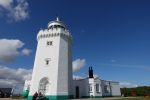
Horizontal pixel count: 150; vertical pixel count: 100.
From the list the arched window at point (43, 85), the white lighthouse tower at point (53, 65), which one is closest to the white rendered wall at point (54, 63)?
the white lighthouse tower at point (53, 65)

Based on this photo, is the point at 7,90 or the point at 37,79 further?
the point at 7,90

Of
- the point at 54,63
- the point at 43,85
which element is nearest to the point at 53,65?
the point at 54,63

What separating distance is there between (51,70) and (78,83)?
396 inches

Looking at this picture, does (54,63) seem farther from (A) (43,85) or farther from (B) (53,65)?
(A) (43,85)

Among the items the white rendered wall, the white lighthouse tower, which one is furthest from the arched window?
the white rendered wall

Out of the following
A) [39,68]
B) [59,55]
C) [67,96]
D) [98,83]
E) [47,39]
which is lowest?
[67,96]

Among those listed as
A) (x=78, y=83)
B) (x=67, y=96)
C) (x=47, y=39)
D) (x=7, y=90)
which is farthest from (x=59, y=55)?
(x=7, y=90)

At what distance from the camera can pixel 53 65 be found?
1224 inches

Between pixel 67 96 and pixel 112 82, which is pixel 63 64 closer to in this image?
pixel 67 96

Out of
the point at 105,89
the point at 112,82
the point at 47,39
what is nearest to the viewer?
the point at 47,39

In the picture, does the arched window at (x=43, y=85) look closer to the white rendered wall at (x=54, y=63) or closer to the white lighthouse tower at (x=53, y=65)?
the white lighthouse tower at (x=53, y=65)

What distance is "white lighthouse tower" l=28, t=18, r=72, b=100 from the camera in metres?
30.1

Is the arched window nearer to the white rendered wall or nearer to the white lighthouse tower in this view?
the white lighthouse tower

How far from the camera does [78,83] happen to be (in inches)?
1531
